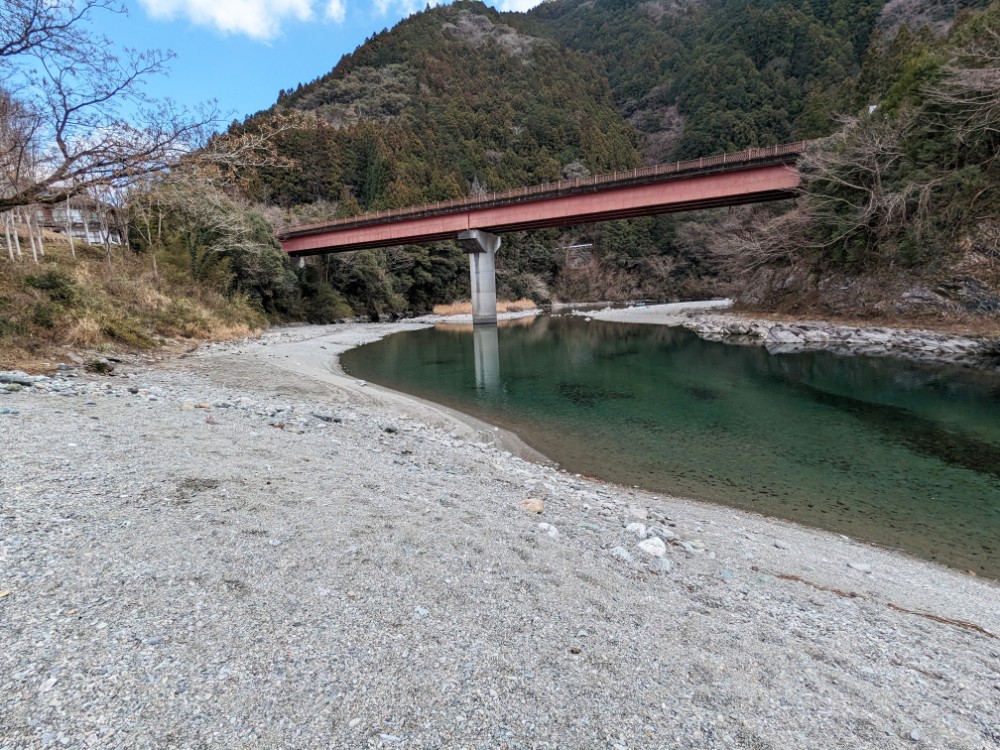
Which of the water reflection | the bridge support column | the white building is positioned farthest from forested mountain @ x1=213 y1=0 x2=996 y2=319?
the water reflection

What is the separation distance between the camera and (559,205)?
112ft

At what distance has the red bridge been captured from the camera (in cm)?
2858

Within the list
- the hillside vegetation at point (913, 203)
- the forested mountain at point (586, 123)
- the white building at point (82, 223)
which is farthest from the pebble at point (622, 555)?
the white building at point (82, 223)

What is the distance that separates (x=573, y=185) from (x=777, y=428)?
2651cm

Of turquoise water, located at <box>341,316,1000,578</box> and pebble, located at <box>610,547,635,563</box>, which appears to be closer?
pebble, located at <box>610,547,635,563</box>

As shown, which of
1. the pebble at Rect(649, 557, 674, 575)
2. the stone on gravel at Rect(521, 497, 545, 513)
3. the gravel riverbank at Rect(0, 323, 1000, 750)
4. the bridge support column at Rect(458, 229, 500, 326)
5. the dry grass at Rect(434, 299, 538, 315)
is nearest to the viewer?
the gravel riverbank at Rect(0, 323, 1000, 750)

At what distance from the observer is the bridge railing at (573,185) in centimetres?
2794

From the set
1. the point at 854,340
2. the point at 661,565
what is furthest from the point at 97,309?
the point at 854,340

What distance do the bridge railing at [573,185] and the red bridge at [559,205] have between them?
2.2 inches

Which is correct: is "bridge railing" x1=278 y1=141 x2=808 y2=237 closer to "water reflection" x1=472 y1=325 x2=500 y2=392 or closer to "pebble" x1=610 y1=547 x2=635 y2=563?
"water reflection" x1=472 y1=325 x2=500 y2=392

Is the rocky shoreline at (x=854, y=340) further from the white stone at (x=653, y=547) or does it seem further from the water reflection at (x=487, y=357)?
the white stone at (x=653, y=547)

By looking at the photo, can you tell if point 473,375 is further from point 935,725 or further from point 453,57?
point 453,57

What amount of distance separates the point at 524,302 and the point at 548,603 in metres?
58.6

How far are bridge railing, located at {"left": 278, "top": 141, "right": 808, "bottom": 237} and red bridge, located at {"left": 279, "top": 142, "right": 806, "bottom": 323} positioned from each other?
0.06 m
